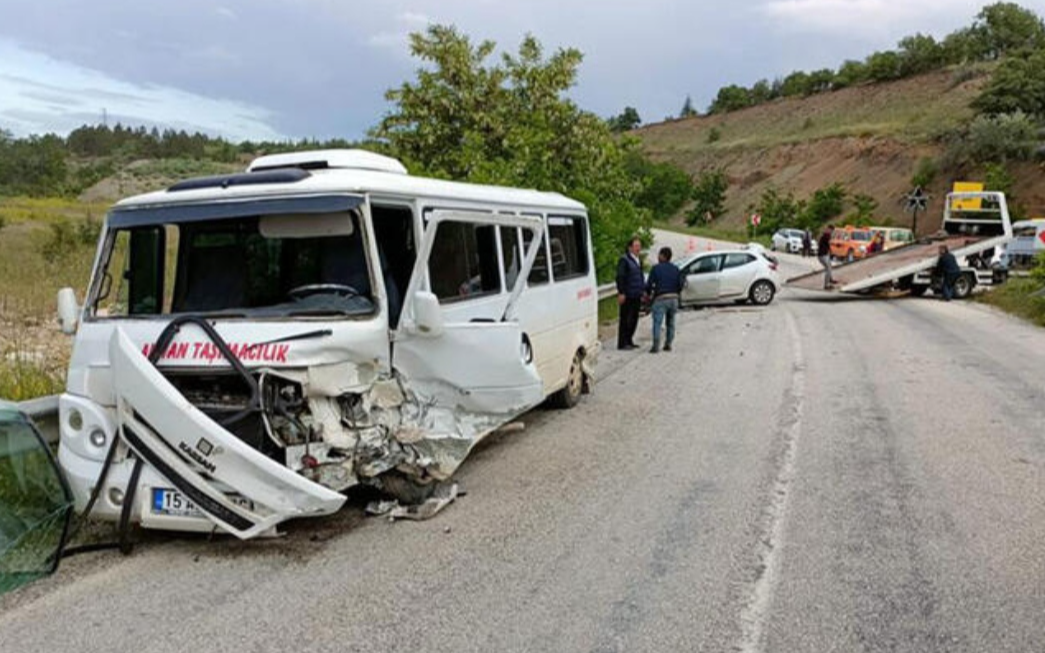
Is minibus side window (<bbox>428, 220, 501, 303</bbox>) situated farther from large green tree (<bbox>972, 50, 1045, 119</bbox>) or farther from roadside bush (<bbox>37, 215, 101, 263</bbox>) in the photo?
large green tree (<bbox>972, 50, 1045, 119</bbox>)

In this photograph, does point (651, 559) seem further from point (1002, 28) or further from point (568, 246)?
point (1002, 28)

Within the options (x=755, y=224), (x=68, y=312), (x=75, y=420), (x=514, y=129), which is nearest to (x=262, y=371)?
Result: (x=75, y=420)

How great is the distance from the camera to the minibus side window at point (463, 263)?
677cm

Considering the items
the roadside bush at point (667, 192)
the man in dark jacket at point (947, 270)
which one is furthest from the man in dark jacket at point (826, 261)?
the roadside bush at point (667, 192)

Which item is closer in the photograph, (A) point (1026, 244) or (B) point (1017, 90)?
(A) point (1026, 244)

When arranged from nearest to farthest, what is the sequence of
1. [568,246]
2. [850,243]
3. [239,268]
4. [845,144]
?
[239,268], [568,246], [850,243], [845,144]

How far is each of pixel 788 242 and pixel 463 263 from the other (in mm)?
50163

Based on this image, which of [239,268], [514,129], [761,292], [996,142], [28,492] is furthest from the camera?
[996,142]

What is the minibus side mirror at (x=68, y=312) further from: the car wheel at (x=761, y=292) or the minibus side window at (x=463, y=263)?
the car wheel at (x=761, y=292)

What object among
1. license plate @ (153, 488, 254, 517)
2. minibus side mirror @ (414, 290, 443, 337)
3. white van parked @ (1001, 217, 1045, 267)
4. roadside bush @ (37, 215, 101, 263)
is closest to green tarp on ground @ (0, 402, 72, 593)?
license plate @ (153, 488, 254, 517)

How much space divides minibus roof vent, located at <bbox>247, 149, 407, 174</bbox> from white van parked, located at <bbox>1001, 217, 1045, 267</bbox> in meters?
30.6

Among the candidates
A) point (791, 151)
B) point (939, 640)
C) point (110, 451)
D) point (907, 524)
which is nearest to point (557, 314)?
point (907, 524)

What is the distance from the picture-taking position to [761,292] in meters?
23.2

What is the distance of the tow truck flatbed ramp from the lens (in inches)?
932
